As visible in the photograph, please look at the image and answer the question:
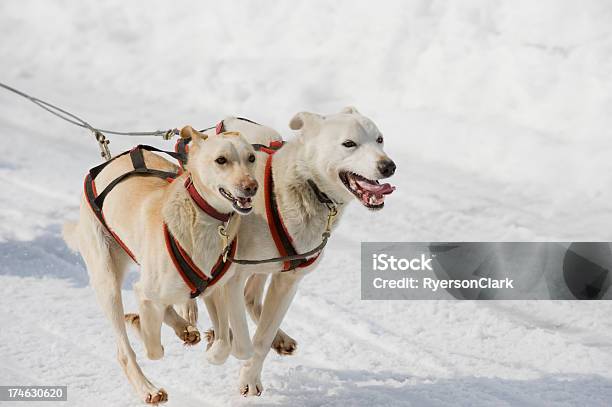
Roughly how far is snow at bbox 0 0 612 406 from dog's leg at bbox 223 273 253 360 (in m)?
0.59

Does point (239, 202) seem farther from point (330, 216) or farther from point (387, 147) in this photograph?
point (387, 147)

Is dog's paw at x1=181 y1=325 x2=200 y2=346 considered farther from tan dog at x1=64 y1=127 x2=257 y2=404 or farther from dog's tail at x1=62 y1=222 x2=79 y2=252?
dog's tail at x1=62 y1=222 x2=79 y2=252

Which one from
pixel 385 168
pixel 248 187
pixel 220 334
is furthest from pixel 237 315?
pixel 385 168

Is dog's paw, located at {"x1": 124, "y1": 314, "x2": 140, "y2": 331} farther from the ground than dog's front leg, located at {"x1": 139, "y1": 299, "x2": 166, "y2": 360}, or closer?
farther from the ground

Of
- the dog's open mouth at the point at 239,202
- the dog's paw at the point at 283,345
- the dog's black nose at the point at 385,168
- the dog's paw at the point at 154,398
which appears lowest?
the dog's paw at the point at 154,398

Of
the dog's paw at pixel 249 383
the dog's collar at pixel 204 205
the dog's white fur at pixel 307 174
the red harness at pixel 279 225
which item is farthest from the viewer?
the dog's paw at pixel 249 383

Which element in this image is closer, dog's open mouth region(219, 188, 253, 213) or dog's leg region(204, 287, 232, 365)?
dog's open mouth region(219, 188, 253, 213)

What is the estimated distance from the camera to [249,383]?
195 inches

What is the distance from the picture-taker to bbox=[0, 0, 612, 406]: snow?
5441 millimetres

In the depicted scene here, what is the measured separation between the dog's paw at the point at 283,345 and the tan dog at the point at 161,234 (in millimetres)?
679

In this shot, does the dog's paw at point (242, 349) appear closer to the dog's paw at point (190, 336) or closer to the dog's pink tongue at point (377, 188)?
the dog's paw at point (190, 336)

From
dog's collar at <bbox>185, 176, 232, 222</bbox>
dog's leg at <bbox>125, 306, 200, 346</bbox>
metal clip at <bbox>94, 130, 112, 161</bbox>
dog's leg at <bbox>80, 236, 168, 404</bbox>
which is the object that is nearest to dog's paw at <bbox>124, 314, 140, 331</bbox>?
dog's leg at <bbox>125, 306, 200, 346</bbox>

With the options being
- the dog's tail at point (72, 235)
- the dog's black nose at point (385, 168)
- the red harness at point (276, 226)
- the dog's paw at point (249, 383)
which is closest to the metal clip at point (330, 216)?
the red harness at point (276, 226)

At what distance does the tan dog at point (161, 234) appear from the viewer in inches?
153
